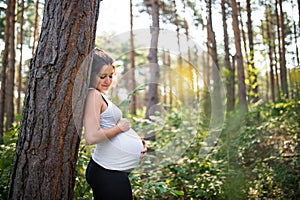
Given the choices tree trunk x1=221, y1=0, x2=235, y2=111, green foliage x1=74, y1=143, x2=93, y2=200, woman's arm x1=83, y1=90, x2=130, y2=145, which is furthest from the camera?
tree trunk x1=221, y1=0, x2=235, y2=111

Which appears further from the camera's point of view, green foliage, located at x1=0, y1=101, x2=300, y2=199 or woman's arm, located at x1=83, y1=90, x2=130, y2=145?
green foliage, located at x1=0, y1=101, x2=300, y2=199

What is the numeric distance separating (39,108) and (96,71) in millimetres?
467

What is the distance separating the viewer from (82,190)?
10.2ft

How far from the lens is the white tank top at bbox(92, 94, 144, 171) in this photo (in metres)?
2.02

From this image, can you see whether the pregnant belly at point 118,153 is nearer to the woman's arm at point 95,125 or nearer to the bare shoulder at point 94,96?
the woman's arm at point 95,125

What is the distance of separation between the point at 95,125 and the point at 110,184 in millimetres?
399

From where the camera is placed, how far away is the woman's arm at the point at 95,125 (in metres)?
1.94

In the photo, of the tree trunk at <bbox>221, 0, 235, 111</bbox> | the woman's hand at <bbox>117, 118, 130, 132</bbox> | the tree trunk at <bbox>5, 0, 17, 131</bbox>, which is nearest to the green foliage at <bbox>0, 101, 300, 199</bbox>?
the woman's hand at <bbox>117, 118, 130, 132</bbox>

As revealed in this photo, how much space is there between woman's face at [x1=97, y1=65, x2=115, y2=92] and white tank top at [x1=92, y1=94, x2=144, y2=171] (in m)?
0.07

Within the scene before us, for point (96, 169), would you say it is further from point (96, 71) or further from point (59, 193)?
point (96, 71)

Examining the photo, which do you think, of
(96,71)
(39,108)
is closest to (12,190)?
(39,108)

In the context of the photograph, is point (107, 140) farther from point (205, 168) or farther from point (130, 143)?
point (205, 168)

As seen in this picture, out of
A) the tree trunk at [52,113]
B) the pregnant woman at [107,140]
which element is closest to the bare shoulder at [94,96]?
the pregnant woman at [107,140]

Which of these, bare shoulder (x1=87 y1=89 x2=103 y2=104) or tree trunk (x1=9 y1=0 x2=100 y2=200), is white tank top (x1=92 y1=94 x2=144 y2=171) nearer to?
bare shoulder (x1=87 y1=89 x2=103 y2=104)
